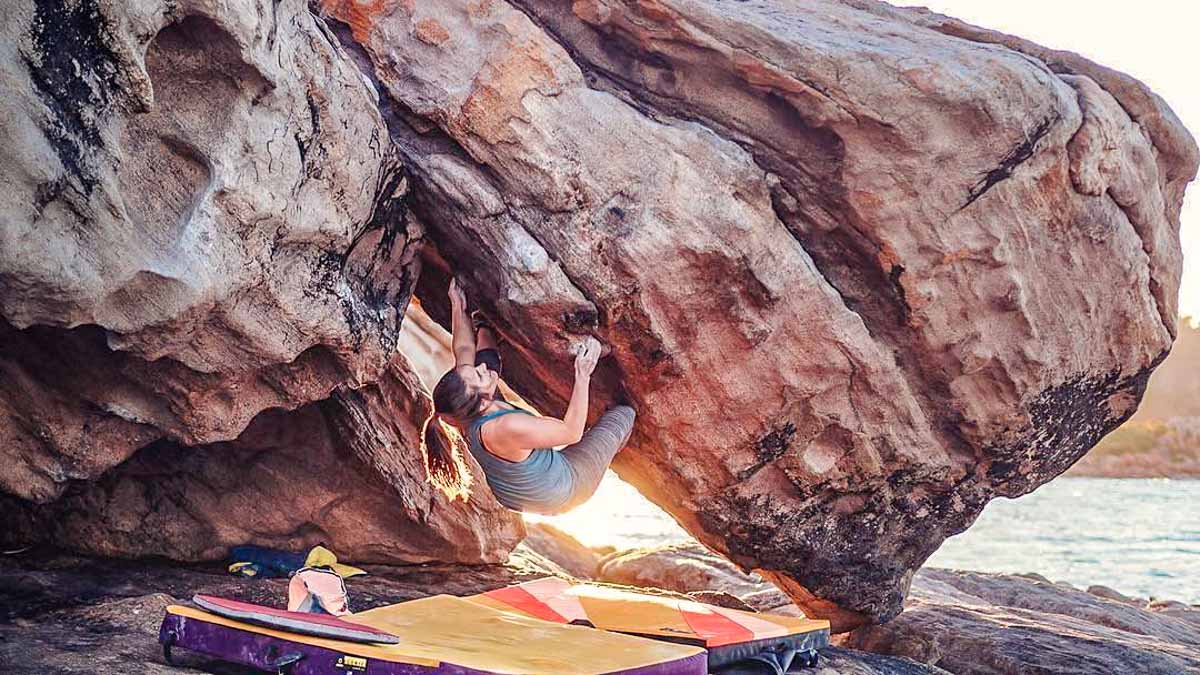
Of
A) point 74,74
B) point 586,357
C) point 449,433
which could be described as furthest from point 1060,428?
point 74,74

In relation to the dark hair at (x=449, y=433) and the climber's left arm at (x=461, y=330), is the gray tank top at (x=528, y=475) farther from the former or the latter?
the climber's left arm at (x=461, y=330)

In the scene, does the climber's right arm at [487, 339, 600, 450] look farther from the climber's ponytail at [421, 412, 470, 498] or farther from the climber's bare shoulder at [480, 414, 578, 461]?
the climber's ponytail at [421, 412, 470, 498]

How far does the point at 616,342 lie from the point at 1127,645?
14.6 ft

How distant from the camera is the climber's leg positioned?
7.00 meters

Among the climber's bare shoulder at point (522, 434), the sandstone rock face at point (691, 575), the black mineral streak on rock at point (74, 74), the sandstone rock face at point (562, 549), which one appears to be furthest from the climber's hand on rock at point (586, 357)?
the sandstone rock face at point (562, 549)

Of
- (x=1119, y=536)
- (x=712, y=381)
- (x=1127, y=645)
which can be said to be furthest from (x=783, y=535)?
(x=1119, y=536)

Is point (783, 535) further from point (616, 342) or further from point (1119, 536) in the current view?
point (1119, 536)

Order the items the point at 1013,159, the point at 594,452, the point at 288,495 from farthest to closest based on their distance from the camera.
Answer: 1. the point at 288,495
2. the point at 594,452
3. the point at 1013,159

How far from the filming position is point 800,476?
24.8ft

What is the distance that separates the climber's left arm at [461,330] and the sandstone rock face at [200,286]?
0.33 metres

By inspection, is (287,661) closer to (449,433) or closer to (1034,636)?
(449,433)

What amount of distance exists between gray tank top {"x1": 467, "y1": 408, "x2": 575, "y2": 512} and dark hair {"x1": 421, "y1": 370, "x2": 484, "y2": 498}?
13 cm

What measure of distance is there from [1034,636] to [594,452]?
→ 3.68 m

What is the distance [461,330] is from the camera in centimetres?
708
